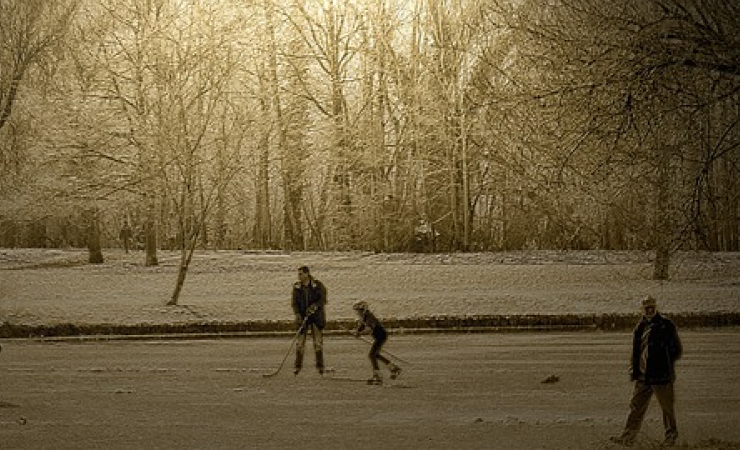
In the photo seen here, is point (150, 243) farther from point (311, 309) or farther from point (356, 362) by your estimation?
point (311, 309)

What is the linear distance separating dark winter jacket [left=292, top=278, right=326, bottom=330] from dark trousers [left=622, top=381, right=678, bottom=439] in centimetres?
553

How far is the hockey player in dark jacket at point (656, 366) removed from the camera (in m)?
10.4

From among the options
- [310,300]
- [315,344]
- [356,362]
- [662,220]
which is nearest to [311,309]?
[310,300]

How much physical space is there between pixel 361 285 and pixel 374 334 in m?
9.49

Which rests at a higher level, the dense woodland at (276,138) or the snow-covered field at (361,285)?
the dense woodland at (276,138)

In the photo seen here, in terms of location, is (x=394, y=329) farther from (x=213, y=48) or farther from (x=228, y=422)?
(x=228, y=422)

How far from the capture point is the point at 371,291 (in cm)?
2355

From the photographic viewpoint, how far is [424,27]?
26344 mm

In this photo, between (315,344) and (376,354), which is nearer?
(376,354)

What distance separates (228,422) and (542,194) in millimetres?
13848

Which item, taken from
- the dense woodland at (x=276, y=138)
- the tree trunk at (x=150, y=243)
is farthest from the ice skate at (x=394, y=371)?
the tree trunk at (x=150, y=243)

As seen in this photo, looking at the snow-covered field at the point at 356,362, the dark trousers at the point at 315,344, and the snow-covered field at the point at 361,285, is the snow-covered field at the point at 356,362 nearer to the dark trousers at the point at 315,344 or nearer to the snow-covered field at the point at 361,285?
the snow-covered field at the point at 361,285

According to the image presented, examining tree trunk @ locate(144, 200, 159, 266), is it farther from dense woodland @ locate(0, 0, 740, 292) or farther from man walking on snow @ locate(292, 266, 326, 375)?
man walking on snow @ locate(292, 266, 326, 375)

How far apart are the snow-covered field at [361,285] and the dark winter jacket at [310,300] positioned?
7085 mm
